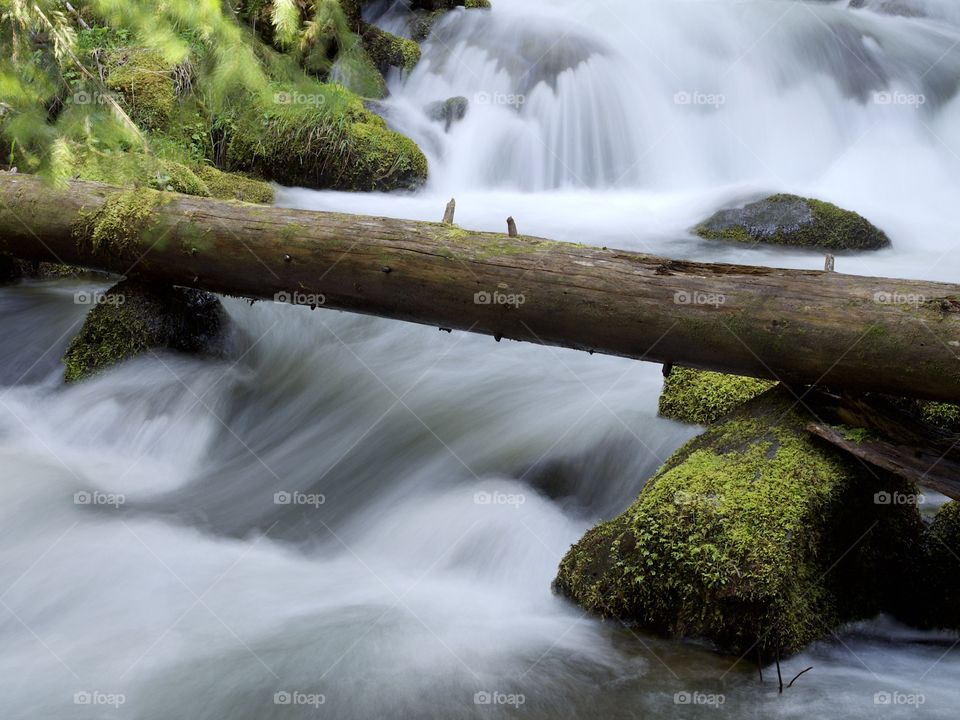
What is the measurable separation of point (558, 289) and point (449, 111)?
26.2 feet

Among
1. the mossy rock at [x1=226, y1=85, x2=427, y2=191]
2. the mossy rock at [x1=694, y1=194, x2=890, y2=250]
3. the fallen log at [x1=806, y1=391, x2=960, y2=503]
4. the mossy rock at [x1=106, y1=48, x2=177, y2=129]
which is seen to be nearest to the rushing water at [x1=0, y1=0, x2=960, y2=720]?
the mossy rock at [x1=694, y1=194, x2=890, y2=250]

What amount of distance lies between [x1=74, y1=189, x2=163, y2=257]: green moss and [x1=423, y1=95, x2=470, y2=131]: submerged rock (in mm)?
6322

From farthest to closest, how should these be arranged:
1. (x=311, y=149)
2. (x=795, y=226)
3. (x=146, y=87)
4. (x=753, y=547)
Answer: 1. (x=311, y=149)
2. (x=146, y=87)
3. (x=795, y=226)
4. (x=753, y=547)

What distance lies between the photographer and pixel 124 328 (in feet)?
20.8

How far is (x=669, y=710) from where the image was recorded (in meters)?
3.23

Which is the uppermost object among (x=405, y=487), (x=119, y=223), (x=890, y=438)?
(x=119, y=223)

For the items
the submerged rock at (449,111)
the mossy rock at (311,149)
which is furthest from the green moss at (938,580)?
the submerged rock at (449,111)

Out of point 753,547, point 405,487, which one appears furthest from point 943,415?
point 405,487

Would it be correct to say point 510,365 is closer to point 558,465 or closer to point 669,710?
point 558,465

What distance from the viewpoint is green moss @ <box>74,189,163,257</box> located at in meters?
5.84

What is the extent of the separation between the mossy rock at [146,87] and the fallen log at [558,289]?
401 centimetres

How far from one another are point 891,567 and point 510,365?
10.4ft

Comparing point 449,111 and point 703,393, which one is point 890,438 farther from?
point 449,111

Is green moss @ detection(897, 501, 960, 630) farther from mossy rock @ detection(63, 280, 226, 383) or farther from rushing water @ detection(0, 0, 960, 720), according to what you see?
mossy rock @ detection(63, 280, 226, 383)
